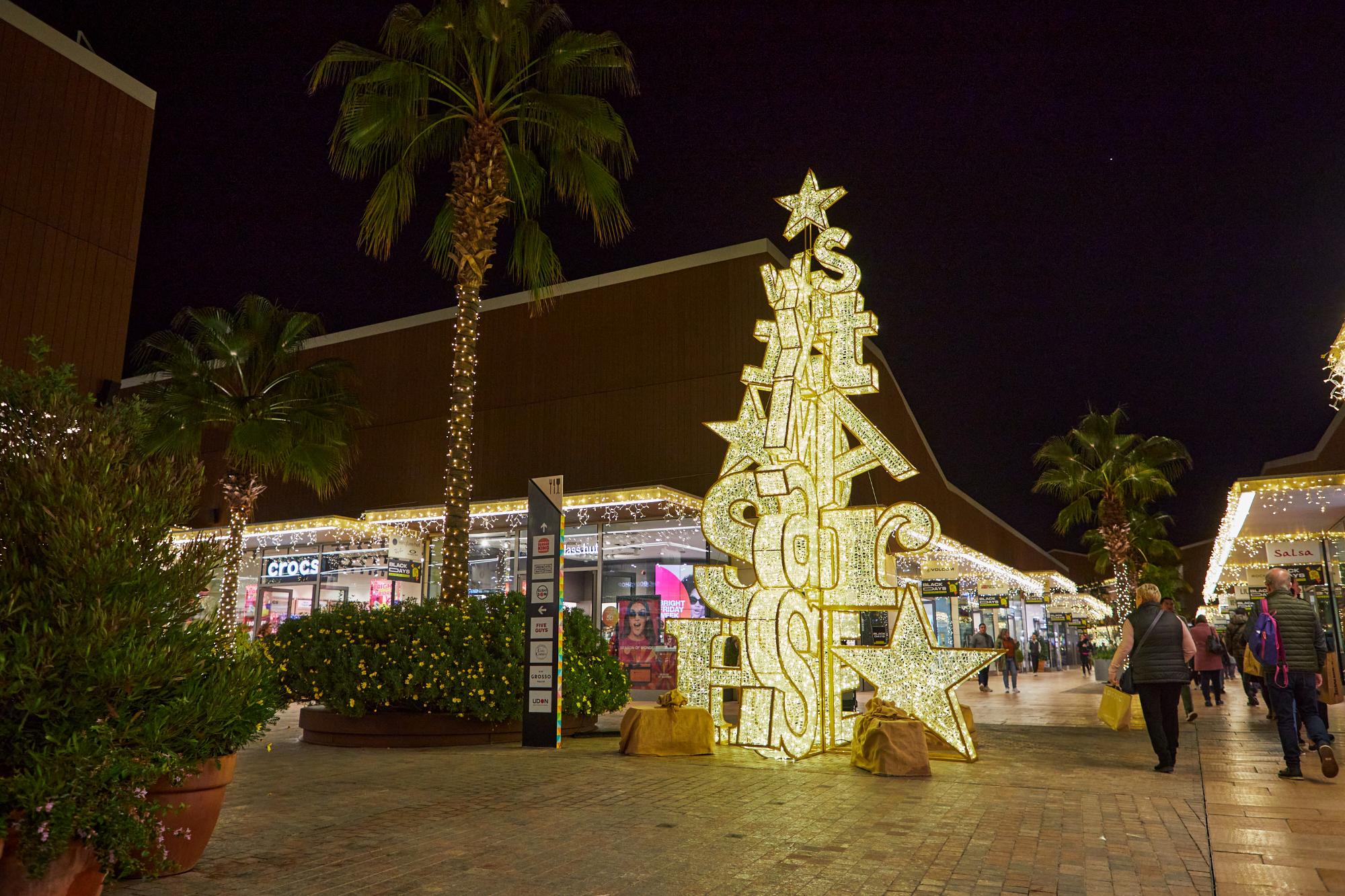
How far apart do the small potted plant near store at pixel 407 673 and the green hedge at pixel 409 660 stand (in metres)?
0.01

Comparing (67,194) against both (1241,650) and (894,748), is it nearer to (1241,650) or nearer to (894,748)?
(894,748)

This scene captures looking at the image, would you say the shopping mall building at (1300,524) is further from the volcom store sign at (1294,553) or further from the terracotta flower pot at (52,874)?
the terracotta flower pot at (52,874)

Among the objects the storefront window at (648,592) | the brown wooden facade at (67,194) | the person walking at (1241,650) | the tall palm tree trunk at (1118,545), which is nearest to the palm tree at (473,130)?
the brown wooden facade at (67,194)

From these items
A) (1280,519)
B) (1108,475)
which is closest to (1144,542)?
(1108,475)

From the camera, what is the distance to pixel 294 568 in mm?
25781

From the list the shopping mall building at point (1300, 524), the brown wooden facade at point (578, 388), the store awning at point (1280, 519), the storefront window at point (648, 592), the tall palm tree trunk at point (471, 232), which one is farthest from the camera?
the brown wooden facade at point (578, 388)

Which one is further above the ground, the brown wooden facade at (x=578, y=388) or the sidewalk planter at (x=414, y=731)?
the brown wooden facade at (x=578, y=388)

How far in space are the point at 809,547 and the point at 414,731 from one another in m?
5.04

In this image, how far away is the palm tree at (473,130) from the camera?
12.3 metres

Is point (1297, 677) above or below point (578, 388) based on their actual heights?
below

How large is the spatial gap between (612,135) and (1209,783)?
33.7 ft

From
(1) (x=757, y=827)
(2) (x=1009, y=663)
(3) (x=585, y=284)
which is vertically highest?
(3) (x=585, y=284)

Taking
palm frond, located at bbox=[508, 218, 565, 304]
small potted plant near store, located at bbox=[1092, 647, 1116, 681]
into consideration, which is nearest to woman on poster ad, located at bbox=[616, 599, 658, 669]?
palm frond, located at bbox=[508, 218, 565, 304]

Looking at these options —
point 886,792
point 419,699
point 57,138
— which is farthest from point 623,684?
point 57,138
